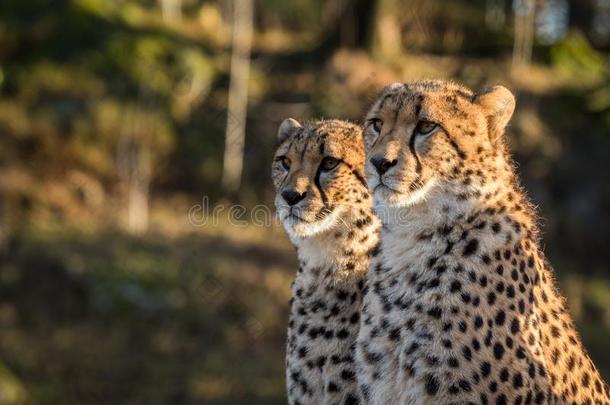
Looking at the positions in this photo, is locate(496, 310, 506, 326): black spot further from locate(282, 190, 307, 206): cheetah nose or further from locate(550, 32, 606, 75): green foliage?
locate(550, 32, 606, 75): green foliage

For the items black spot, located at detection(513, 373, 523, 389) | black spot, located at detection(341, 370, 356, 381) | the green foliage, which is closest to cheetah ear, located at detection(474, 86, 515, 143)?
black spot, located at detection(513, 373, 523, 389)

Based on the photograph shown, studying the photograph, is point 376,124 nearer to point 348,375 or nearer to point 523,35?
point 348,375

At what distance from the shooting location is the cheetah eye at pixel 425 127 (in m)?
3.85

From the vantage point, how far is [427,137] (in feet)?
12.6

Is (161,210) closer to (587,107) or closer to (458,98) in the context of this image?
(587,107)

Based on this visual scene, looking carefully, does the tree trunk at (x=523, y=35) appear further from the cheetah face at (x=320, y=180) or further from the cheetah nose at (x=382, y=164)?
the cheetah nose at (x=382, y=164)

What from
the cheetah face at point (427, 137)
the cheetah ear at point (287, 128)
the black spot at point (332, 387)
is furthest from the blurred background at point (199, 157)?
the cheetah face at point (427, 137)

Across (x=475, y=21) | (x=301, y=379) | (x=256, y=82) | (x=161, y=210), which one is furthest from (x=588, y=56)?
(x=301, y=379)

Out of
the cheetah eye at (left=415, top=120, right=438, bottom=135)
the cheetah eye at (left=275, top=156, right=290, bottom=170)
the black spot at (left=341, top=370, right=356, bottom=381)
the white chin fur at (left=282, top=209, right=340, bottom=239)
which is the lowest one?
the black spot at (left=341, top=370, right=356, bottom=381)

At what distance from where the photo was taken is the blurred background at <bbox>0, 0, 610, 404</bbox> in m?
15.2

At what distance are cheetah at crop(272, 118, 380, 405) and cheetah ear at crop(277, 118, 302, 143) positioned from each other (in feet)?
0.42

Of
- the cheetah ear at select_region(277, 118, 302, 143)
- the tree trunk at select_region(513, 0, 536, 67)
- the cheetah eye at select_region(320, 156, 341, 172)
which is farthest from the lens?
the tree trunk at select_region(513, 0, 536, 67)

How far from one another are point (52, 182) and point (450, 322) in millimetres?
15981

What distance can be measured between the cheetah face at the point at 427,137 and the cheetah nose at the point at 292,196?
39cm
